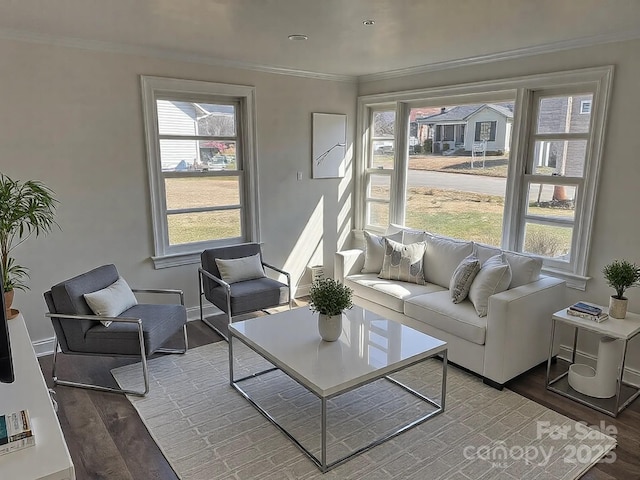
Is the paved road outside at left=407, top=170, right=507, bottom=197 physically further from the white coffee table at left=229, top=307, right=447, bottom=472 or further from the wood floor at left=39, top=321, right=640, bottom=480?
the white coffee table at left=229, top=307, right=447, bottom=472

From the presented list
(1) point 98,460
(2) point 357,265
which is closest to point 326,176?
(2) point 357,265

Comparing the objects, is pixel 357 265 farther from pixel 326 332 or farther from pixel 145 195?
pixel 145 195

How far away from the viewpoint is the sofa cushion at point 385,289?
397cm

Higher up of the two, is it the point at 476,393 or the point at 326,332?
the point at 326,332

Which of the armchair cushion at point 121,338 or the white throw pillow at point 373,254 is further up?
the white throw pillow at point 373,254

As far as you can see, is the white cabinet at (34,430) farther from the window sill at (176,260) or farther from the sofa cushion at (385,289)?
the sofa cushion at (385,289)

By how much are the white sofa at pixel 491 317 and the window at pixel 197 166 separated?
1812mm

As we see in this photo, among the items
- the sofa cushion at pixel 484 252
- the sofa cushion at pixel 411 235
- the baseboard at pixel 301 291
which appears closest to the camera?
the sofa cushion at pixel 484 252

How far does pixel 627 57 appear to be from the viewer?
3.22 m

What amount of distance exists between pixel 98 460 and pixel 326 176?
3688 mm

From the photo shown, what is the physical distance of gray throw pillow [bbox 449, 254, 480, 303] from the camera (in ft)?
12.0

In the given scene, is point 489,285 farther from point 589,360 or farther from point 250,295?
point 250,295

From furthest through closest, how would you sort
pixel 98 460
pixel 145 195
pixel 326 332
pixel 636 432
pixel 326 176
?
pixel 326 176 < pixel 145 195 < pixel 326 332 < pixel 636 432 < pixel 98 460

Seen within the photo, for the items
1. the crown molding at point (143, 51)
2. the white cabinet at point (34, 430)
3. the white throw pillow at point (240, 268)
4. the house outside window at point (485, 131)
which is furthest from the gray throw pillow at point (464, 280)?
the white cabinet at point (34, 430)
